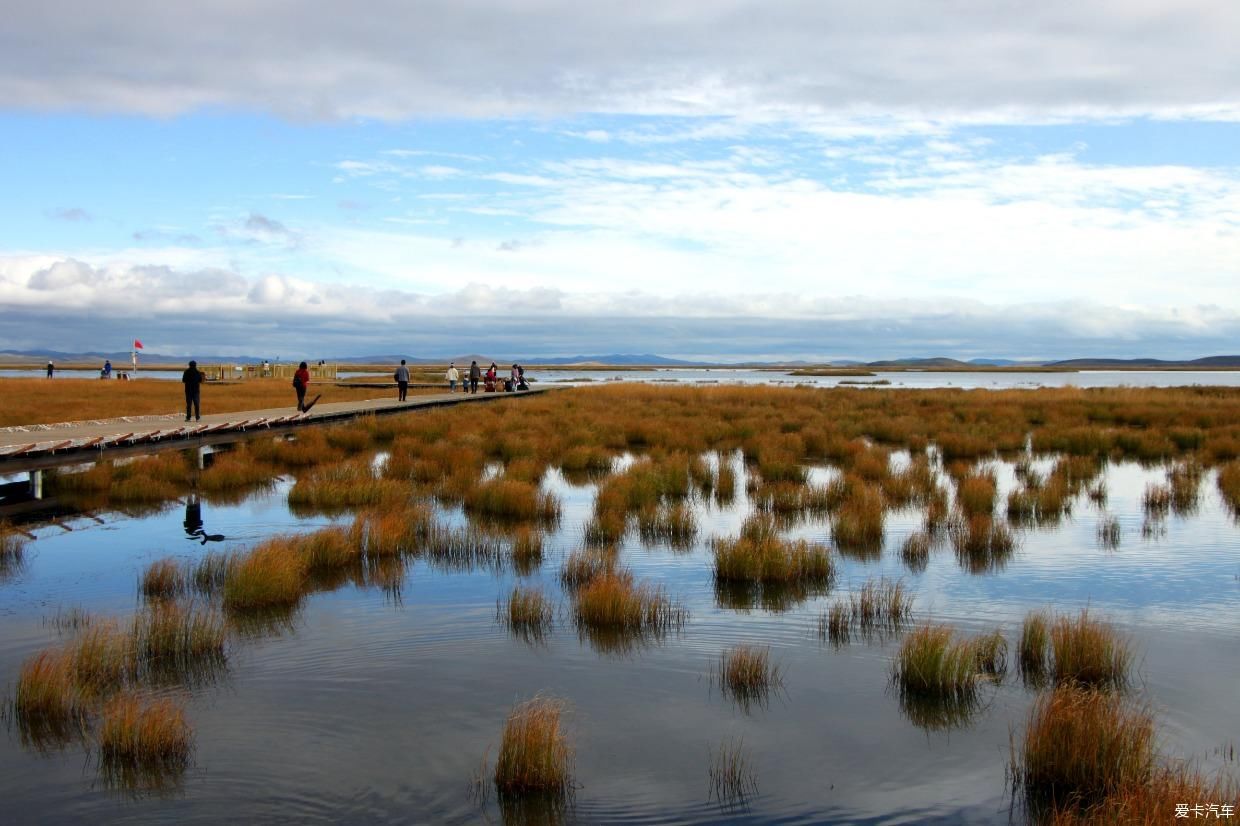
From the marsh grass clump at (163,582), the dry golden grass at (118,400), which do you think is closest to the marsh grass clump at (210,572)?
the marsh grass clump at (163,582)

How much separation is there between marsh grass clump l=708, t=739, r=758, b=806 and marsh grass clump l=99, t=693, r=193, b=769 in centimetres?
347

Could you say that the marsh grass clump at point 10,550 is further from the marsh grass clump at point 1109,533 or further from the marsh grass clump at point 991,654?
the marsh grass clump at point 1109,533

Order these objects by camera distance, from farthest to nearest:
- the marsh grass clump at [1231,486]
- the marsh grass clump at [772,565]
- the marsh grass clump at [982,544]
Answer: the marsh grass clump at [1231,486] < the marsh grass clump at [982,544] < the marsh grass clump at [772,565]

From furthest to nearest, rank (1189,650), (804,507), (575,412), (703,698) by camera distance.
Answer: (575,412)
(804,507)
(1189,650)
(703,698)

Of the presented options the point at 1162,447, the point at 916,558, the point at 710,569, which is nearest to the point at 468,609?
the point at 710,569

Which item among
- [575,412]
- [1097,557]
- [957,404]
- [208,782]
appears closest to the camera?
[208,782]

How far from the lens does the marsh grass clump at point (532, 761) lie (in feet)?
20.9

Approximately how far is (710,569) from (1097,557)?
5.39m

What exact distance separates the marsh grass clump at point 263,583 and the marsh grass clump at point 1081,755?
7.36m

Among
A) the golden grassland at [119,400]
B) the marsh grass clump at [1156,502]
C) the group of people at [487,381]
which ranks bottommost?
the marsh grass clump at [1156,502]

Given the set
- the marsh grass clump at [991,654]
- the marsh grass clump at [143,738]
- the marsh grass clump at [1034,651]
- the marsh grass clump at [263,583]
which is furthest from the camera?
the marsh grass clump at [263,583]

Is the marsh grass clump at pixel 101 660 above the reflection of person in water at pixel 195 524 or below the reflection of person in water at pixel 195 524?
above

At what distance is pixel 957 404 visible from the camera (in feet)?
156

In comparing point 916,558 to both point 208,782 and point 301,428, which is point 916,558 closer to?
point 208,782
